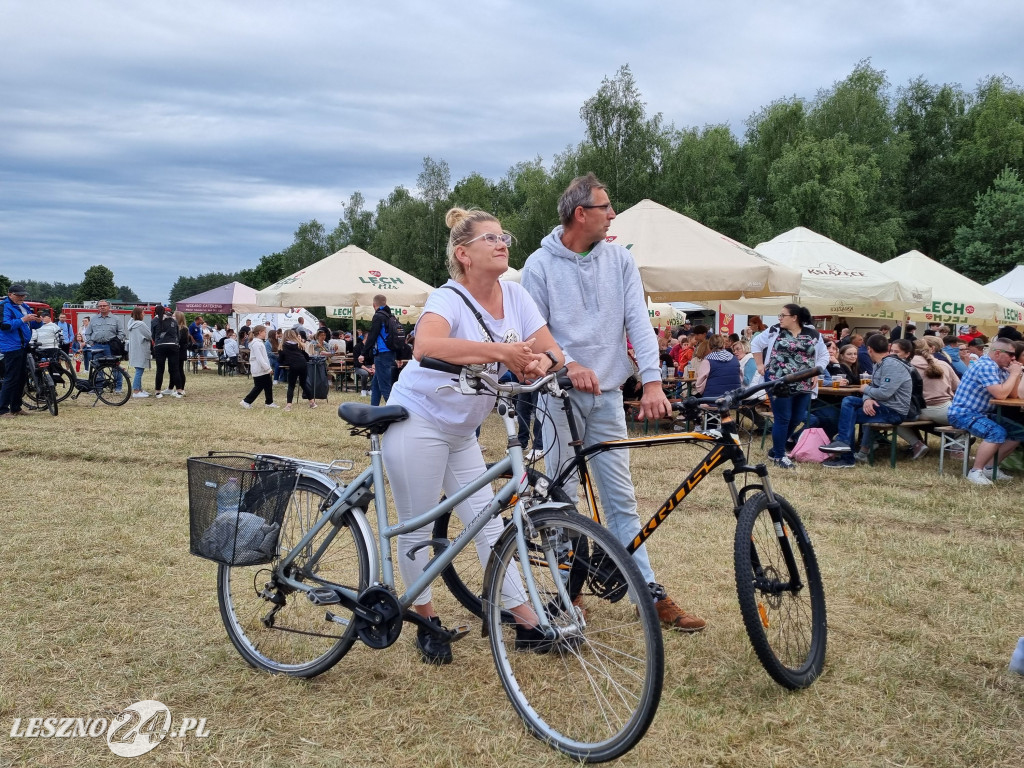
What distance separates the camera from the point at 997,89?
4825 centimetres

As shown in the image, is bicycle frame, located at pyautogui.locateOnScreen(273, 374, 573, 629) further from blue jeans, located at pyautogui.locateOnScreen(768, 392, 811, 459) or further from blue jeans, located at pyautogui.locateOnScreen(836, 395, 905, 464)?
blue jeans, located at pyautogui.locateOnScreen(836, 395, 905, 464)

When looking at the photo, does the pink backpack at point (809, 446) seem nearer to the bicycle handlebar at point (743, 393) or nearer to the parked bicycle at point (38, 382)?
the bicycle handlebar at point (743, 393)

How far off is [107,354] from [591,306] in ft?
48.4

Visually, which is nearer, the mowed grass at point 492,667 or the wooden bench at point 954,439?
the mowed grass at point 492,667

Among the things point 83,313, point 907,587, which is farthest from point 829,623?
point 83,313

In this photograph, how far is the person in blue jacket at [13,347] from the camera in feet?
40.2

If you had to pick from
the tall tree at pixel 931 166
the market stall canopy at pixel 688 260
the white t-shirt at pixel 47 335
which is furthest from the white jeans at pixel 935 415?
the tall tree at pixel 931 166

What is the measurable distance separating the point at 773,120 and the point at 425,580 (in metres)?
44.7

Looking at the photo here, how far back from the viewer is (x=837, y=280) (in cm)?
1259

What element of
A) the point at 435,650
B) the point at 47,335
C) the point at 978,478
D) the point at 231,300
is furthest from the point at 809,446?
the point at 231,300

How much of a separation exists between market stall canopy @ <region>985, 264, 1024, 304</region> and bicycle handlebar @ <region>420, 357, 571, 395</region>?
22.4 metres

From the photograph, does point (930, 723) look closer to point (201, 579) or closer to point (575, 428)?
point (575, 428)

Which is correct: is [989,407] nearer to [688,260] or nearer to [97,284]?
[688,260]
